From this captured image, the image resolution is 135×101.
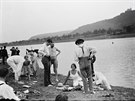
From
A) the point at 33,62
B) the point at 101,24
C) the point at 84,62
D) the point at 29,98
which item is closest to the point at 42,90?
the point at 29,98

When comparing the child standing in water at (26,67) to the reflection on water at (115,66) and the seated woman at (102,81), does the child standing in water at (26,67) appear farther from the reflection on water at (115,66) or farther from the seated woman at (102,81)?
the reflection on water at (115,66)

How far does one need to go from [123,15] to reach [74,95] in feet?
574

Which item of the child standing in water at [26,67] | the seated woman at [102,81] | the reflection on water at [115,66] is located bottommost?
the reflection on water at [115,66]

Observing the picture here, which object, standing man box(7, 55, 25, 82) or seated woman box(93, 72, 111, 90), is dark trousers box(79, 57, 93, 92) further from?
standing man box(7, 55, 25, 82)

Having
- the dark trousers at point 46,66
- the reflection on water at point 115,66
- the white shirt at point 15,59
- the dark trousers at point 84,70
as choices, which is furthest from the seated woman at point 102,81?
the white shirt at point 15,59

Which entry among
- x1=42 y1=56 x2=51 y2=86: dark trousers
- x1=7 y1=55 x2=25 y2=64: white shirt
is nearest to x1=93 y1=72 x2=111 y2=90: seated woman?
x1=42 y1=56 x2=51 y2=86: dark trousers

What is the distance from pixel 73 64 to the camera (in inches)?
393

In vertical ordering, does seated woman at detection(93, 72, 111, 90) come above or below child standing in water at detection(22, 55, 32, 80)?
below

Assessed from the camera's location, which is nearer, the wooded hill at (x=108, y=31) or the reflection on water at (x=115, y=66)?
the reflection on water at (x=115, y=66)

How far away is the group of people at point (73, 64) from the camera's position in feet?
26.9

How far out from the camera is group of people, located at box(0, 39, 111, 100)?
8.20 meters

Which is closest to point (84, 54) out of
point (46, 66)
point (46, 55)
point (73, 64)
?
point (73, 64)

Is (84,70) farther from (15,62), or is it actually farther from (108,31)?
(108,31)

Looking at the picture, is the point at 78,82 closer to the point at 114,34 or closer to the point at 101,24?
the point at 114,34
